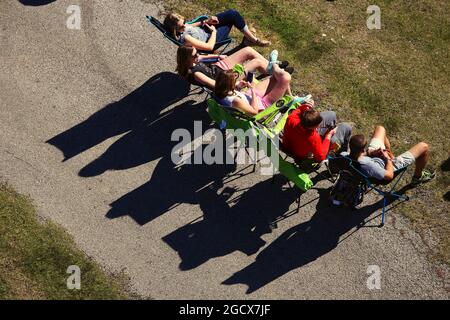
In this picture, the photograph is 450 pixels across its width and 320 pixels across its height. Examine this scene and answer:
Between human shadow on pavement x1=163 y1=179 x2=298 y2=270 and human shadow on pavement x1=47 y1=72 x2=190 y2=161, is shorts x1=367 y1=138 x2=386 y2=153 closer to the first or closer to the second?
human shadow on pavement x1=163 y1=179 x2=298 y2=270

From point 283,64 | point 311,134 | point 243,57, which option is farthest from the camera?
point 283,64

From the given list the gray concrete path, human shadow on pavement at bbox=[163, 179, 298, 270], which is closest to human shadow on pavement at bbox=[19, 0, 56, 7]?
the gray concrete path

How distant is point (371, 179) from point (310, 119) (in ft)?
4.29

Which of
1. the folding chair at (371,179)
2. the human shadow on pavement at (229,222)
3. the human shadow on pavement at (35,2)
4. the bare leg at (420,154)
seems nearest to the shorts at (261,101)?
the human shadow on pavement at (229,222)

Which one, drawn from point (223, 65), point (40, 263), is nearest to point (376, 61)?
point (223, 65)

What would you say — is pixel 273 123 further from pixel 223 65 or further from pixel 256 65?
pixel 223 65

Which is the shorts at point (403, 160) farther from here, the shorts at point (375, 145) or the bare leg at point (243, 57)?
the bare leg at point (243, 57)

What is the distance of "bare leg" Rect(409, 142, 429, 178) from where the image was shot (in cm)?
909

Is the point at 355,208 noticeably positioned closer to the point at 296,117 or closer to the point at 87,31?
the point at 296,117

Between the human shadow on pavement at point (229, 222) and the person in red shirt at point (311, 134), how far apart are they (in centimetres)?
91

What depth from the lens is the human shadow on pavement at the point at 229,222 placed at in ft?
29.2

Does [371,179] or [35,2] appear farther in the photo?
[35,2]

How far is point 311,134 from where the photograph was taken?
27.9ft

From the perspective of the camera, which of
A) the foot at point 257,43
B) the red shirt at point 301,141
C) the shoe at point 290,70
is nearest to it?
the red shirt at point 301,141
